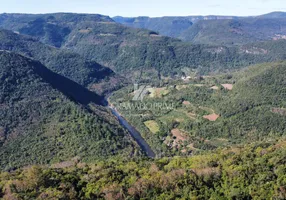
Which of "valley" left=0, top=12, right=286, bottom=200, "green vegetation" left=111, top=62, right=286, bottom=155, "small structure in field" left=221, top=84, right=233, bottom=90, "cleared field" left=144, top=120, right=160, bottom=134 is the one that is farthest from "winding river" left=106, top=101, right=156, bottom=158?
"small structure in field" left=221, top=84, right=233, bottom=90

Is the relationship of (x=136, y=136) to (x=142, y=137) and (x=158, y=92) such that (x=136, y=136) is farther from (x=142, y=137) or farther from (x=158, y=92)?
(x=158, y=92)

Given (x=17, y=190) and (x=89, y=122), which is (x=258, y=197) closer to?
(x=17, y=190)

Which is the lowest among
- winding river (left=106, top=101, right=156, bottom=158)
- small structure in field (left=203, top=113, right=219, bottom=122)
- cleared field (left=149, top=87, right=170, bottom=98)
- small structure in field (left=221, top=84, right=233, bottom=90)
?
winding river (left=106, top=101, right=156, bottom=158)

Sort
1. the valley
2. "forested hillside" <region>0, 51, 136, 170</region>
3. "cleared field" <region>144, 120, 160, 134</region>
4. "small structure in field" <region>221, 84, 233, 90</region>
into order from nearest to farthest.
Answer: the valley
"forested hillside" <region>0, 51, 136, 170</region>
"cleared field" <region>144, 120, 160, 134</region>
"small structure in field" <region>221, 84, 233, 90</region>

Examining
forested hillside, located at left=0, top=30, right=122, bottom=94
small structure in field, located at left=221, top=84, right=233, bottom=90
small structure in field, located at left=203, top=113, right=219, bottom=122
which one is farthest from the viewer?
forested hillside, located at left=0, top=30, right=122, bottom=94

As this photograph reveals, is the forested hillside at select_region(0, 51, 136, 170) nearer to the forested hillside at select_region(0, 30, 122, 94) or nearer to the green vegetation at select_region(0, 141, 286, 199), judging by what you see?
the green vegetation at select_region(0, 141, 286, 199)

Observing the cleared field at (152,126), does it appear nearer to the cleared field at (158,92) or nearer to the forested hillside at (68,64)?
the cleared field at (158,92)

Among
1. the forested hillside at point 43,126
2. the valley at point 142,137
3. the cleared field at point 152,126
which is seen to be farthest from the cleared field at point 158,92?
the forested hillside at point 43,126
